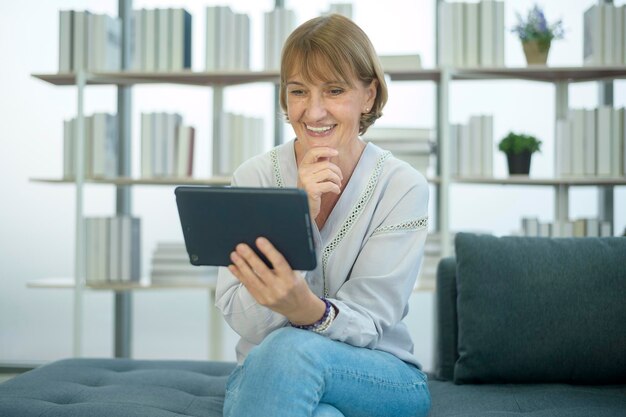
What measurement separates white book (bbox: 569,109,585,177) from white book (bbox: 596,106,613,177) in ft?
0.19

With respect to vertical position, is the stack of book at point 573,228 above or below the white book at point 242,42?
below

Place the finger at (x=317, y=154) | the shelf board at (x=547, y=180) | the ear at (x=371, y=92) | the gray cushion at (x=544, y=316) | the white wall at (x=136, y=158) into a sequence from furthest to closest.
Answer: the white wall at (x=136, y=158)
the shelf board at (x=547, y=180)
the gray cushion at (x=544, y=316)
the ear at (x=371, y=92)
the finger at (x=317, y=154)

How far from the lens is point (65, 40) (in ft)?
11.5

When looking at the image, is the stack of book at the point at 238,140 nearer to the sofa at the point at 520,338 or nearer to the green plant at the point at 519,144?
the green plant at the point at 519,144

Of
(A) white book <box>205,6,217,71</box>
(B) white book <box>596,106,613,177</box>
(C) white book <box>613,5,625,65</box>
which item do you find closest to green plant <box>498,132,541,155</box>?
(B) white book <box>596,106,613,177</box>

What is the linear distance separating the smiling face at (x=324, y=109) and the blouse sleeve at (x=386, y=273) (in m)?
0.20

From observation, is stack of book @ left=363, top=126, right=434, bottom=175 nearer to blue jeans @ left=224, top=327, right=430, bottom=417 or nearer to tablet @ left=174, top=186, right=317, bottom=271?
blue jeans @ left=224, top=327, right=430, bottom=417

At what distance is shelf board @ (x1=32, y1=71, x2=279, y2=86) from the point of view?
347 centimetres

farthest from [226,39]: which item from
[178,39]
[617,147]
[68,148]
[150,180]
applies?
[617,147]

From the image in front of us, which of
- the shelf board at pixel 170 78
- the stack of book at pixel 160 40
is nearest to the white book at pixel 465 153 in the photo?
the shelf board at pixel 170 78

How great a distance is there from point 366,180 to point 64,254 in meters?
2.54

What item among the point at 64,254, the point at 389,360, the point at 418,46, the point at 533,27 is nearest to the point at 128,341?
the point at 64,254

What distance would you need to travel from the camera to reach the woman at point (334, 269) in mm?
1414

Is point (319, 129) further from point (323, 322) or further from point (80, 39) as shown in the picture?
point (80, 39)
